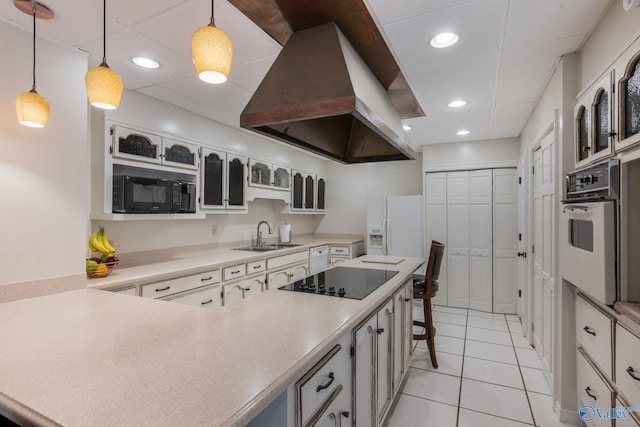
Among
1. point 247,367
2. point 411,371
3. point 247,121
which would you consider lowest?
point 411,371

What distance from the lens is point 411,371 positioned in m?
2.78

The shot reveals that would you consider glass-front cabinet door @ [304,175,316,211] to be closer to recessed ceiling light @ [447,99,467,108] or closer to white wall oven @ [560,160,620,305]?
recessed ceiling light @ [447,99,467,108]

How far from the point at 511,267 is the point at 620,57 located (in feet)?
11.2

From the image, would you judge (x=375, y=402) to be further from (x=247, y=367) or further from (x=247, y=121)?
(x=247, y=121)

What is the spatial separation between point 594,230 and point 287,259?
303 cm

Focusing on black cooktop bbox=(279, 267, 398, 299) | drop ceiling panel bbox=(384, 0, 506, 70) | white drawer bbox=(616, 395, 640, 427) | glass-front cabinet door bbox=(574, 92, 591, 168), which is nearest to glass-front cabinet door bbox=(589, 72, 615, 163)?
glass-front cabinet door bbox=(574, 92, 591, 168)

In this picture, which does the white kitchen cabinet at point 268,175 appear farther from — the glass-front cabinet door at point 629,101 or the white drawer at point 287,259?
the glass-front cabinet door at point 629,101

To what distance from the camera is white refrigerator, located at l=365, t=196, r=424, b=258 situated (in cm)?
460

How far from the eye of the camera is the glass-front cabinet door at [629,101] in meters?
1.33

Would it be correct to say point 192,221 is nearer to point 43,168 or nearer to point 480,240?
point 43,168

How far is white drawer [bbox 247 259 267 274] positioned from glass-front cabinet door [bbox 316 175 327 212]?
84.1 inches

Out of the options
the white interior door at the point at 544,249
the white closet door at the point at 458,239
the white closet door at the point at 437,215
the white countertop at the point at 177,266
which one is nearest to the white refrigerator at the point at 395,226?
the white closet door at the point at 437,215

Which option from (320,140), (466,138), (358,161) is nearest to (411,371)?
(358,161)

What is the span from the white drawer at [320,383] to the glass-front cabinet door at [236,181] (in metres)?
2.59
